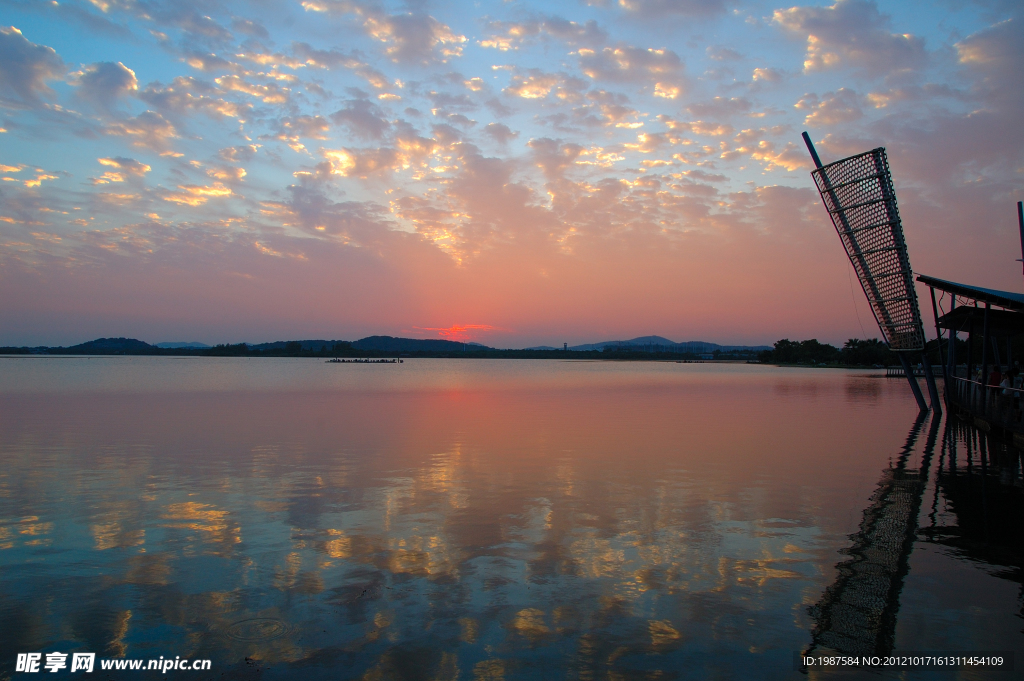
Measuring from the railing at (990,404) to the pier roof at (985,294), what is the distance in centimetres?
240

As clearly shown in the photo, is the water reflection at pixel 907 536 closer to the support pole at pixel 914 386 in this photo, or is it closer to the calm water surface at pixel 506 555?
the calm water surface at pixel 506 555

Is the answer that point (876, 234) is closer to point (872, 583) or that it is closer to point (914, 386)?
point (914, 386)

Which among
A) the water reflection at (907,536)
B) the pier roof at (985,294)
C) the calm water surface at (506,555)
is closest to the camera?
the calm water surface at (506,555)

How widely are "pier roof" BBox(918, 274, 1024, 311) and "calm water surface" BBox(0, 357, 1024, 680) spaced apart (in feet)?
13.2

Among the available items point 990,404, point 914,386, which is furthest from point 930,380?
point 990,404

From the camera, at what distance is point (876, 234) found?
2773 cm

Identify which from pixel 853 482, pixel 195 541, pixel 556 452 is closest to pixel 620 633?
pixel 195 541

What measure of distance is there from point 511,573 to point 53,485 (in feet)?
33.9

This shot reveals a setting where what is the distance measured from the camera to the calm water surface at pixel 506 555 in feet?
19.1

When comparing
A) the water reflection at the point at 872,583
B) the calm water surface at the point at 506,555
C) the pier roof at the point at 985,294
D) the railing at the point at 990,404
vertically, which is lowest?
the calm water surface at the point at 506,555

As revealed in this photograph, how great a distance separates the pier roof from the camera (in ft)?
57.6

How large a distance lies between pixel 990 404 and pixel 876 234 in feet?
30.5

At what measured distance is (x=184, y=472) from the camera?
1433cm

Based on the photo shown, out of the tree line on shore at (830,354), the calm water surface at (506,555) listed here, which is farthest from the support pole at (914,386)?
the tree line on shore at (830,354)
